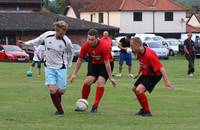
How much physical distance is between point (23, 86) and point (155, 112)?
866 cm

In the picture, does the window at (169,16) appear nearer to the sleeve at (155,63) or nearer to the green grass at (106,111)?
the green grass at (106,111)

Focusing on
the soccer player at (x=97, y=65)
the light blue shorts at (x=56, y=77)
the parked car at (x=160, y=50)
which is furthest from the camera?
the parked car at (x=160, y=50)

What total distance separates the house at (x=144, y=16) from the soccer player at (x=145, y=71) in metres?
70.4

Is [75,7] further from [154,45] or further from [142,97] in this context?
[142,97]

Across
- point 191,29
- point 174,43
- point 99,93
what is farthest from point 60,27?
point 191,29

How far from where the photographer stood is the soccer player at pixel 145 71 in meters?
14.0

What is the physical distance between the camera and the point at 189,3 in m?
146

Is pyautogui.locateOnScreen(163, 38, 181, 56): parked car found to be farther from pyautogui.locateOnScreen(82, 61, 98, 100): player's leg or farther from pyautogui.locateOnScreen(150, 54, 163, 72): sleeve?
pyautogui.locateOnScreen(150, 54, 163, 72): sleeve

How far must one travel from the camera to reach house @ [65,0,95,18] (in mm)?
97812

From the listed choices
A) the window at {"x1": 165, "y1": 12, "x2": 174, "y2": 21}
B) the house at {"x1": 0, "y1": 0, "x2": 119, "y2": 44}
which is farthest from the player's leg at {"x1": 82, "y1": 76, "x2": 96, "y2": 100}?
the window at {"x1": 165, "y1": 12, "x2": 174, "y2": 21}

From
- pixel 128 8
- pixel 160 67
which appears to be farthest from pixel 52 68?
pixel 128 8

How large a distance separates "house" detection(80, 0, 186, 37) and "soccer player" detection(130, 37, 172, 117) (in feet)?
231

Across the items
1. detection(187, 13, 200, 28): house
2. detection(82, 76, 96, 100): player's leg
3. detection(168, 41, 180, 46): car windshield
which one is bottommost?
detection(168, 41, 180, 46): car windshield

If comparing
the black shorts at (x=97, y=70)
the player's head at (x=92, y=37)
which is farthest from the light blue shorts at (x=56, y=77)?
the black shorts at (x=97, y=70)
